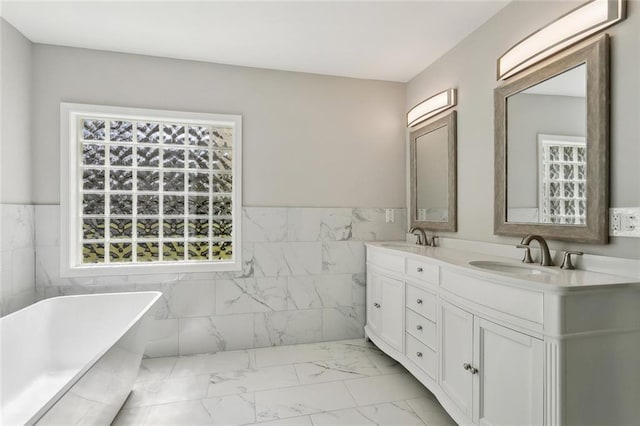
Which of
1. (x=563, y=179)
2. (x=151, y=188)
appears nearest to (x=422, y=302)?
(x=563, y=179)

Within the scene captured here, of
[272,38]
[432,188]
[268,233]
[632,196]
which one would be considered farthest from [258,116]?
[632,196]

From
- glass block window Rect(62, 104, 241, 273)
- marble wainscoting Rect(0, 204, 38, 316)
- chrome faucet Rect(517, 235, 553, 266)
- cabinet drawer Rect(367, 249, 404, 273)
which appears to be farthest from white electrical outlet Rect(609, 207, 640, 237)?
marble wainscoting Rect(0, 204, 38, 316)

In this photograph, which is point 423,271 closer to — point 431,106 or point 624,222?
point 624,222

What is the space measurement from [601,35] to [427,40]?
1.22 metres

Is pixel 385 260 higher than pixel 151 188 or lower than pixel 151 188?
lower

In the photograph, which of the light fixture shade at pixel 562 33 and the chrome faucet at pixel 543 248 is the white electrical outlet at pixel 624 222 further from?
the light fixture shade at pixel 562 33

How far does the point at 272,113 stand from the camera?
3.01 metres

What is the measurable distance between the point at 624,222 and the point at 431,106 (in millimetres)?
1773

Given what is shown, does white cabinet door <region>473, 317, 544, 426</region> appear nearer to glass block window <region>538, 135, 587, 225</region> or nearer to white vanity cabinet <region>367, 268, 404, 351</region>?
glass block window <region>538, 135, 587, 225</region>

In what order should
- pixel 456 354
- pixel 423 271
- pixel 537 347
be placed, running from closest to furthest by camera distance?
pixel 537 347
pixel 456 354
pixel 423 271

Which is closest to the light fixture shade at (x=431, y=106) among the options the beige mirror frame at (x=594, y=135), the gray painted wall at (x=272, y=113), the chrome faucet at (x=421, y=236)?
the gray painted wall at (x=272, y=113)

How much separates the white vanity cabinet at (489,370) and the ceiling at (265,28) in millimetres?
1970

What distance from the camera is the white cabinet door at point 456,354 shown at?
1.69 meters

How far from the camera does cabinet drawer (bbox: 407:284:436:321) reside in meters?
2.07
